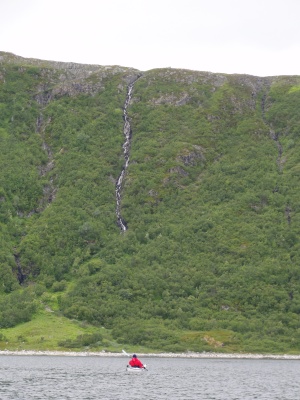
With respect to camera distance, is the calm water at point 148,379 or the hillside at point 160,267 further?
the hillside at point 160,267

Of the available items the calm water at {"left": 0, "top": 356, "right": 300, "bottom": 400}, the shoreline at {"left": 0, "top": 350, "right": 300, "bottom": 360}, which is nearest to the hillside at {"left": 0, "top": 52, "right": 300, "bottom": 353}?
the shoreline at {"left": 0, "top": 350, "right": 300, "bottom": 360}

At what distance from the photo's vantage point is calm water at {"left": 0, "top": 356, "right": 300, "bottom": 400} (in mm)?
71062

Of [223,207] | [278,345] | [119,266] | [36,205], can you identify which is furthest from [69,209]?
[278,345]

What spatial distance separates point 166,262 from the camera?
171875mm

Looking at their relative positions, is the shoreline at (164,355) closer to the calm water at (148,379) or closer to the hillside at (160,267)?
the hillside at (160,267)

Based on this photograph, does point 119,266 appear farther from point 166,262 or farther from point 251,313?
point 251,313

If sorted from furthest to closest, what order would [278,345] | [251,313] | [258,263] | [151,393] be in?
[258,263], [251,313], [278,345], [151,393]

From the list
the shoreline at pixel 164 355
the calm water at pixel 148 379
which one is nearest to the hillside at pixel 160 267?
the shoreline at pixel 164 355

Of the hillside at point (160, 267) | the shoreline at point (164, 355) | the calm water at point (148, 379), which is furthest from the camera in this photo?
the hillside at point (160, 267)

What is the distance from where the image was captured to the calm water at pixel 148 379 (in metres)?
71.1

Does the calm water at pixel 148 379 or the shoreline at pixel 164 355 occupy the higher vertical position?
the calm water at pixel 148 379

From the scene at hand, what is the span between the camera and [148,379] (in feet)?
298

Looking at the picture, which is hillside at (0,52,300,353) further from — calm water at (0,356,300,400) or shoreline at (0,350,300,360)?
calm water at (0,356,300,400)

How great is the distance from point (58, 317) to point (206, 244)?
45825 mm
